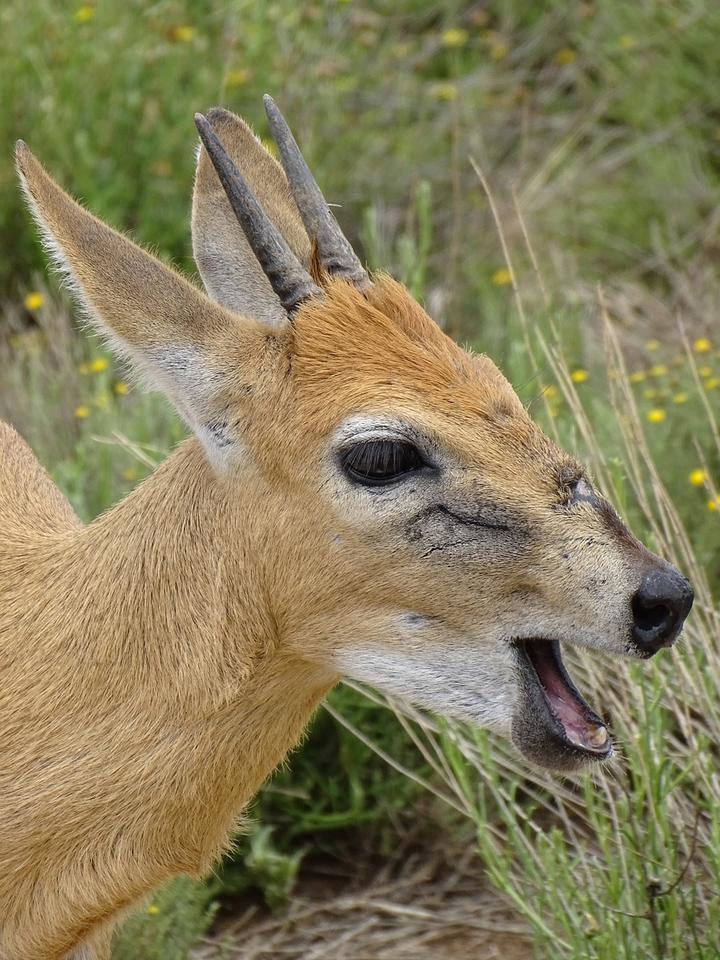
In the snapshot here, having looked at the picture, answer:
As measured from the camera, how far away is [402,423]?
3.10m

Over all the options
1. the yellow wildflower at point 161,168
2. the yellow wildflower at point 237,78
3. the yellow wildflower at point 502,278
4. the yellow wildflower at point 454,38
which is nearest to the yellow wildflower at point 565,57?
the yellow wildflower at point 454,38

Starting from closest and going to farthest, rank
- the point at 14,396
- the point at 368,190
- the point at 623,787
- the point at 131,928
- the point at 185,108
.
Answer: the point at 623,787 < the point at 131,928 < the point at 14,396 < the point at 185,108 < the point at 368,190

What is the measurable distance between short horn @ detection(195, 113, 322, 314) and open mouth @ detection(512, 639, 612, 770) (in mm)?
890

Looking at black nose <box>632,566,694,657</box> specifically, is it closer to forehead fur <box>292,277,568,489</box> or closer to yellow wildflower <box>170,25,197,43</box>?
forehead fur <box>292,277,568,489</box>

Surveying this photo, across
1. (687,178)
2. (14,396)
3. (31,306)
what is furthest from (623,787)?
(687,178)

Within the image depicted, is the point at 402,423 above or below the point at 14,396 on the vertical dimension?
above

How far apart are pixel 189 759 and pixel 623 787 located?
3.86 feet

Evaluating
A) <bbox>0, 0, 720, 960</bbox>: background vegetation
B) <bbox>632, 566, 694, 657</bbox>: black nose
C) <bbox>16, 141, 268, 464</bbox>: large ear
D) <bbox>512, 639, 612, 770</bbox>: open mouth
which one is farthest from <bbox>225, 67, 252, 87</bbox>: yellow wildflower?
<bbox>632, 566, 694, 657</bbox>: black nose


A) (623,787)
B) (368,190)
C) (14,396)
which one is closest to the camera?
(623,787)


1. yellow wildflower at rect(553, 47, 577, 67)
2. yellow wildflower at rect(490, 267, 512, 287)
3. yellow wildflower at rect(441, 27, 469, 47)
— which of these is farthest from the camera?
yellow wildflower at rect(553, 47, 577, 67)

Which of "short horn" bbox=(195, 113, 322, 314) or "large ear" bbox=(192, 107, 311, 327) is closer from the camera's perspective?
"short horn" bbox=(195, 113, 322, 314)

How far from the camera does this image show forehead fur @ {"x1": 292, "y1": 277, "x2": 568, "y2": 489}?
10.2 feet

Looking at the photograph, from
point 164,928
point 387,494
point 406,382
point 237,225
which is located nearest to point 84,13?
point 237,225

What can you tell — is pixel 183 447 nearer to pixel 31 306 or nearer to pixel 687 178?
pixel 31 306
